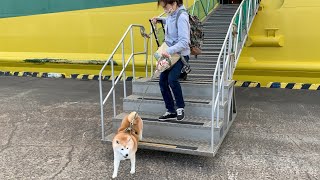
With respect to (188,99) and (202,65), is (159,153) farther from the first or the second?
(202,65)

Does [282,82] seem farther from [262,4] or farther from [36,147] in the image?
[36,147]

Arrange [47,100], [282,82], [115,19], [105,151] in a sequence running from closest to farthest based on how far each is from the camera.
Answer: [105,151] < [47,100] < [282,82] < [115,19]

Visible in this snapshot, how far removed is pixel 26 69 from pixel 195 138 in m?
7.52

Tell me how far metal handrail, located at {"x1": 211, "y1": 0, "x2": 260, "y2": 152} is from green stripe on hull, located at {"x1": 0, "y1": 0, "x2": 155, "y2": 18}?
2902 mm

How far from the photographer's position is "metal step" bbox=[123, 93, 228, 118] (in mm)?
4270

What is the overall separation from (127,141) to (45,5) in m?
7.09

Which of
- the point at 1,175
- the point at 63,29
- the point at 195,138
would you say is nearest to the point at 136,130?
the point at 195,138

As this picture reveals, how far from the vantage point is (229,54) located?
4469 mm

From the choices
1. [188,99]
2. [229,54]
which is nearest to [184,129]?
[188,99]

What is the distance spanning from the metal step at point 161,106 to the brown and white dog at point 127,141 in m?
0.75

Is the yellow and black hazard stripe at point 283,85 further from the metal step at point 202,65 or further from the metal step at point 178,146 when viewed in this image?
the metal step at point 178,146

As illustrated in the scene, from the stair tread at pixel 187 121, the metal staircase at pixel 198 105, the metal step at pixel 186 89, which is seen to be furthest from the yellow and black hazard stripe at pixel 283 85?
the stair tread at pixel 187 121

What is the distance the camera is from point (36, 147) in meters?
4.48

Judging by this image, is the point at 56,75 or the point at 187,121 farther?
the point at 56,75
